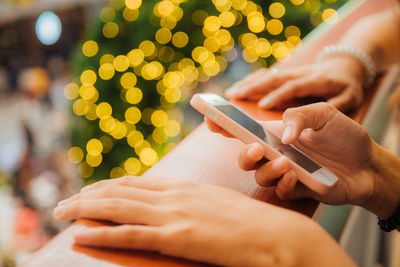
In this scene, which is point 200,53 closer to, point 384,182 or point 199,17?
point 199,17

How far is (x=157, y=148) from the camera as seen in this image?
72.6 inches

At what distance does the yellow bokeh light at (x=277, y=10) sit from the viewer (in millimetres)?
1699

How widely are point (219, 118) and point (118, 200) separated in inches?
7.8

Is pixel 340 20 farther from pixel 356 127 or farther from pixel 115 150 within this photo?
pixel 115 150

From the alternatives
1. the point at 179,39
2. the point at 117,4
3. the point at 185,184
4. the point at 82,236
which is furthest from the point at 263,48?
the point at 82,236

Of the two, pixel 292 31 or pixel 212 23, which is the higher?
pixel 212 23

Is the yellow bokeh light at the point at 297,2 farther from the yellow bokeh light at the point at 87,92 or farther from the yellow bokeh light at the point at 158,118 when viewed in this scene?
A: the yellow bokeh light at the point at 87,92

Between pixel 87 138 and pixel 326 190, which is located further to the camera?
pixel 87 138

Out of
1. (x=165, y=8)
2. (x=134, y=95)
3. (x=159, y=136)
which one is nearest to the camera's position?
(x=165, y=8)

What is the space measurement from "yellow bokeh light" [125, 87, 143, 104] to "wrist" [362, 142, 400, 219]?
4.09 ft

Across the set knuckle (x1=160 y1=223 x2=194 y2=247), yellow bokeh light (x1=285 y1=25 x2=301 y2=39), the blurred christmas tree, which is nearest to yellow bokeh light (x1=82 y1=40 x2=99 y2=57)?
the blurred christmas tree

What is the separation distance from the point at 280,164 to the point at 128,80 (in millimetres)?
1316

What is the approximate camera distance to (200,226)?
0.40 m

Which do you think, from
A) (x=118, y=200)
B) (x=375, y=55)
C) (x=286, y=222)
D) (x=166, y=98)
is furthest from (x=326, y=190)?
(x=166, y=98)
